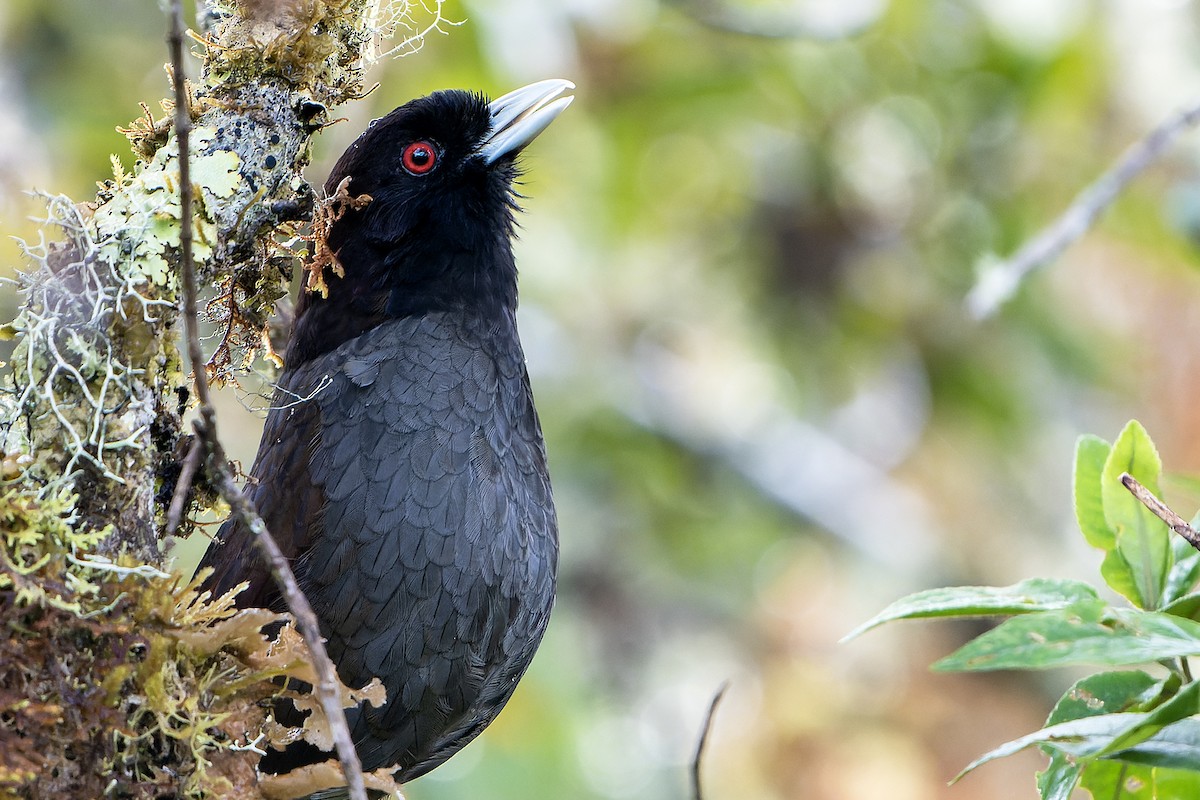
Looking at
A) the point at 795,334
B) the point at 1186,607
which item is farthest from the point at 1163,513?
the point at 795,334

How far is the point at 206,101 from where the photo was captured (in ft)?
6.62

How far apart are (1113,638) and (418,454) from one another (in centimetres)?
140

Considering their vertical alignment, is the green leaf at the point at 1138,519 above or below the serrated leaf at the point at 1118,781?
above

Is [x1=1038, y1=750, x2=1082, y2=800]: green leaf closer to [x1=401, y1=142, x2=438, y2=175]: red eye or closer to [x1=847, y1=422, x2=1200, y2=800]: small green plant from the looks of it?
[x1=847, y1=422, x2=1200, y2=800]: small green plant

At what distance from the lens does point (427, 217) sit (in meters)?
2.86

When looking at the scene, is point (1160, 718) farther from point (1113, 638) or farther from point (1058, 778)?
point (1058, 778)

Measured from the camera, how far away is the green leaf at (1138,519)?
186 centimetres

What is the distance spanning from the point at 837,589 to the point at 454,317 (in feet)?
18.4

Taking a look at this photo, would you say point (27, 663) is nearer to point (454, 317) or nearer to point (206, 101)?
point (206, 101)

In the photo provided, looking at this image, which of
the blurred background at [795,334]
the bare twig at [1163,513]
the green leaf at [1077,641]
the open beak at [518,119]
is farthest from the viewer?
the blurred background at [795,334]

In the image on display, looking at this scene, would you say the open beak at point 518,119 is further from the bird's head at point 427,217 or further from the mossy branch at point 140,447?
the mossy branch at point 140,447

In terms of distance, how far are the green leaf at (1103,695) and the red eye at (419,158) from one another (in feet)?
5.92

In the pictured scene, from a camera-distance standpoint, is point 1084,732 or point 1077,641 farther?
point 1084,732

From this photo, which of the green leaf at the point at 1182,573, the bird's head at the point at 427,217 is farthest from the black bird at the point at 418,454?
the green leaf at the point at 1182,573
